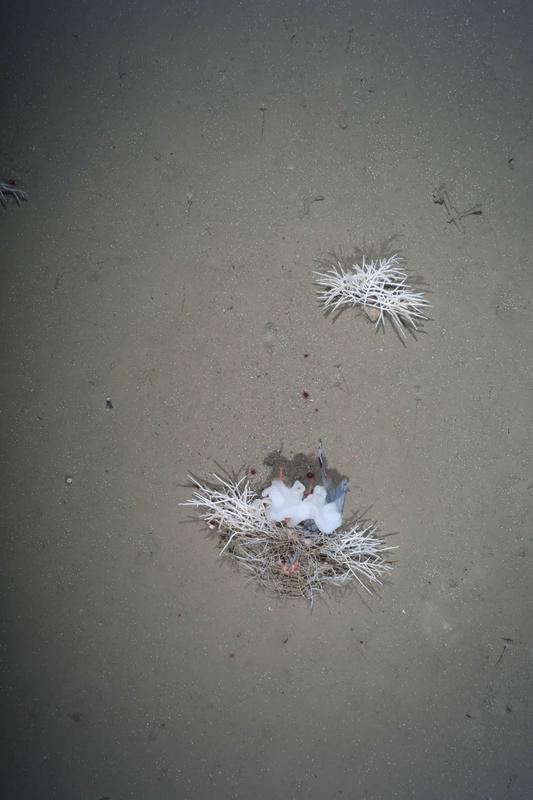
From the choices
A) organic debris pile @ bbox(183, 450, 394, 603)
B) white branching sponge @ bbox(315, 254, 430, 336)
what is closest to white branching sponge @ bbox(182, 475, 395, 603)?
organic debris pile @ bbox(183, 450, 394, 603)

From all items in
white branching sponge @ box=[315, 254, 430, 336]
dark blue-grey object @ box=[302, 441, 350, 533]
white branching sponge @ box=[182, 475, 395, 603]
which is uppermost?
white branching sponge @ box=[315, 254, 430, 336]

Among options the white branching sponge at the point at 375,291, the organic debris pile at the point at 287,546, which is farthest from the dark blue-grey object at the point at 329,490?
the white branching sponge at the point at 375,291

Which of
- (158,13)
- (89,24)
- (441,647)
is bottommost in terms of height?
(441,647)

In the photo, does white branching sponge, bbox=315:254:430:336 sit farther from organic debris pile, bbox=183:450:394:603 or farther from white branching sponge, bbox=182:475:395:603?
white branching sponge, bbox=182:475:395:603

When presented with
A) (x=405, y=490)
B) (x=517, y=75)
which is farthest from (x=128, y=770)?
(x=517, y=75)

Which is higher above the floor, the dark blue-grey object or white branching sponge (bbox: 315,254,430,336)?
white branching sponge (bbox: 315,254,430,336)

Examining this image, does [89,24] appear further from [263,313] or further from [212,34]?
[263,313]

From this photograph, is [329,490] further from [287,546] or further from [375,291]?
[375,291]

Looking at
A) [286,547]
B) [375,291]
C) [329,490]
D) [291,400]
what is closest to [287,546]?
[286,547]
